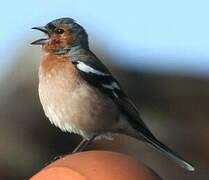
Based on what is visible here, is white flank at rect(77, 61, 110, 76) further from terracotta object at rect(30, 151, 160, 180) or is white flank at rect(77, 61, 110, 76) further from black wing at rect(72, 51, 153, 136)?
terracotta object at rect(30, 151, 160, 180)

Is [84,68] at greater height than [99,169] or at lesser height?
lesser

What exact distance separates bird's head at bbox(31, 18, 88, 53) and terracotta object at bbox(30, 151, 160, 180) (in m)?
3.95

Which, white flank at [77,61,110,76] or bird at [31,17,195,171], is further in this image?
white flank at [77,61,110,76]

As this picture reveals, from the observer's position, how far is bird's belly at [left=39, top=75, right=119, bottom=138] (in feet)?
24.8

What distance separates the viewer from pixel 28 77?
1483cm

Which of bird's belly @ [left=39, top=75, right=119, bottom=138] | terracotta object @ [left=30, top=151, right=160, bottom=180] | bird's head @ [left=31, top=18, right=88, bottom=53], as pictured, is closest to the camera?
terracotta object @ [left=30, top=151, right=160, bottom=180]

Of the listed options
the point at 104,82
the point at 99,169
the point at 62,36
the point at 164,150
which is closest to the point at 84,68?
the point at 104,82

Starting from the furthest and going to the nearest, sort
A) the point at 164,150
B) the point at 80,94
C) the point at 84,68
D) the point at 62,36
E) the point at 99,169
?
the point at 62,36, the point at 164,150, the point at 84,68, the point at 80,94, the point at 99,169

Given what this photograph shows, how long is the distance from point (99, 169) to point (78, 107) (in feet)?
11.5

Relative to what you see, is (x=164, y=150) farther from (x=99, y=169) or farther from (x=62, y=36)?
(x=99, y=169)

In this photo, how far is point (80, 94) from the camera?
25.1 ft

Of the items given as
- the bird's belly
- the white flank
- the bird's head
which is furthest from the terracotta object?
the bird's head

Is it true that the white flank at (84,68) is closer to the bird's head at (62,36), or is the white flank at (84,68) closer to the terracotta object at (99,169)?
the bird's head at (62,36)

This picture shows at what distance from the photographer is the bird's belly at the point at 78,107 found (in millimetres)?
7562
